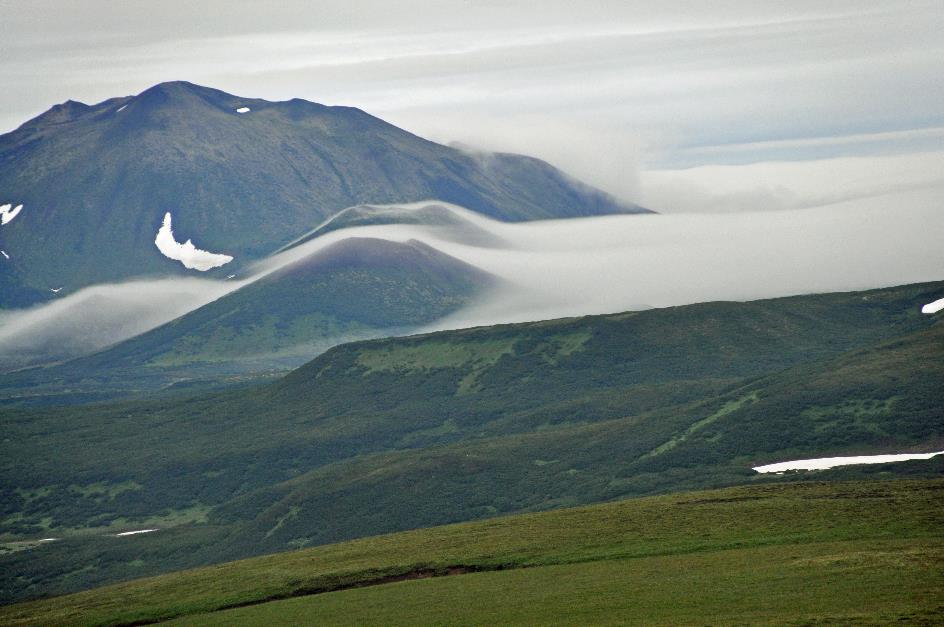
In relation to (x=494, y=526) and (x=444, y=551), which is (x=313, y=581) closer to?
(x=444, y=551)

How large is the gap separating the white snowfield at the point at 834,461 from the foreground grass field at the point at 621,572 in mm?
29691

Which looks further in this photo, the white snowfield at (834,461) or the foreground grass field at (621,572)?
the white snowfield at (834,461)

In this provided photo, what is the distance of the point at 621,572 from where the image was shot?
8519 cm

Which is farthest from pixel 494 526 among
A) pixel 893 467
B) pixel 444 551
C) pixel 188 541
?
pixel 188 541

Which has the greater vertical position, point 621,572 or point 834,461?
point 621,572

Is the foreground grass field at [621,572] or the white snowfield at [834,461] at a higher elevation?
the foreground grass field at [621,572]

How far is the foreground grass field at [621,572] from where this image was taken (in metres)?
69.6

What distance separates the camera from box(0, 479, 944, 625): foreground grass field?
228 ft

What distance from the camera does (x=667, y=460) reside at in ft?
559

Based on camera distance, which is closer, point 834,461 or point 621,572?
point 621,572

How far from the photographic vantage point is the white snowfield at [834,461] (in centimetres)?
14375

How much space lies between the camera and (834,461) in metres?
148

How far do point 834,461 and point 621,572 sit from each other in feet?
228

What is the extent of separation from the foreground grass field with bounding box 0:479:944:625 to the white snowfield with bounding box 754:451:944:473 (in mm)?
29691
